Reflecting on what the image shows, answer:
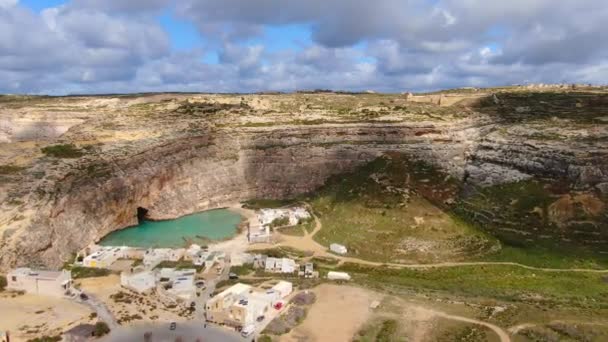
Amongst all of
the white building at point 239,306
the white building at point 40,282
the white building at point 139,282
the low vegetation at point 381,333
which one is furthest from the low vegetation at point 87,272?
the low vegetation at point 381,333

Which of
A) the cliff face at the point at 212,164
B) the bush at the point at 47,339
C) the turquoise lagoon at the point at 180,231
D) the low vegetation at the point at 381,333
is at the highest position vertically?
the cliff face at the point at 212,164

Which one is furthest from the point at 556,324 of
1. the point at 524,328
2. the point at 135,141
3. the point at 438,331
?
the point at 135,141

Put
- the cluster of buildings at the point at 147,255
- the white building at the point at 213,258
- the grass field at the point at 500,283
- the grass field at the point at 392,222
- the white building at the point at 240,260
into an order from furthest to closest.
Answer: the grass field at the point at 392,222 < the white building at the point at 240,260 < the cluster of buildings at the point at 147,255 < the white building at the point at 213,258 < the grass field at the point at 500,283

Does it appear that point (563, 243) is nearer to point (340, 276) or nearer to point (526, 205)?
point (526, 205)

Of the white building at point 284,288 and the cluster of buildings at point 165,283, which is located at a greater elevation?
the white building at point 284,288

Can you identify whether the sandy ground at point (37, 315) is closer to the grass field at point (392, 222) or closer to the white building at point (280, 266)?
the white building at point (280, 266)

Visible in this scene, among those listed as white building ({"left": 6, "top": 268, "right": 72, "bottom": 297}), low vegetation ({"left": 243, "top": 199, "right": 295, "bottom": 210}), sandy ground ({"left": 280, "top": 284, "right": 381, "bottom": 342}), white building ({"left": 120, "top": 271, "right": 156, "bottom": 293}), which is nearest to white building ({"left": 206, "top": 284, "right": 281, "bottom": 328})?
sandy ground ({"left": 280, "top": 284, "right": 381, "bottom": 342})
